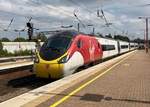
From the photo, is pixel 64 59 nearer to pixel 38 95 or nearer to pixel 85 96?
pixel 85 96

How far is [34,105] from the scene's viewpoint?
29.6 feet

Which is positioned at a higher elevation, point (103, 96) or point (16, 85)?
point (103, 96)

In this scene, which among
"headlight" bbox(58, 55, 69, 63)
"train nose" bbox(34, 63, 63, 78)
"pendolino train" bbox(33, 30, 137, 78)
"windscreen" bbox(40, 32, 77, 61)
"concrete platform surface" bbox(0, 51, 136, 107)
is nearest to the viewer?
"concrete platform surface" bbox(0, 51, 136, 107)

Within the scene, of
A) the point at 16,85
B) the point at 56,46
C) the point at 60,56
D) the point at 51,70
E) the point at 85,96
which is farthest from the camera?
the point at 56,46

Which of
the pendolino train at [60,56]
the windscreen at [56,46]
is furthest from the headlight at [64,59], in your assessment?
the windscreen at [56,46]

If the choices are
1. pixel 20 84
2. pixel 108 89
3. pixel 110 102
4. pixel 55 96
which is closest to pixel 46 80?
pixel 20 84

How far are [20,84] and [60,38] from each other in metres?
3.34

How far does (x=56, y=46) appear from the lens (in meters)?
17.0

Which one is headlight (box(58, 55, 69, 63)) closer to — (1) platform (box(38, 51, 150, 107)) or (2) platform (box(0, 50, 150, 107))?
(2) platform (box(0, 50, 150, 107))

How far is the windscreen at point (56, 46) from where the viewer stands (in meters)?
16.2

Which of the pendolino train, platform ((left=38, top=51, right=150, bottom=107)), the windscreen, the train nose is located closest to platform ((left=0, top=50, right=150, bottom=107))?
platform ((left=38, top=51, right=150, bottom=107))

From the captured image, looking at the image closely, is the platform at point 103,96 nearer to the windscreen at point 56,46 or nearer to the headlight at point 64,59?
the headlight at point 64,59

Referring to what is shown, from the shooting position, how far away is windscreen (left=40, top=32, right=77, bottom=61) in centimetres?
1618

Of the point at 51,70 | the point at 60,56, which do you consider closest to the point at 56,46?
the point at 60,56
